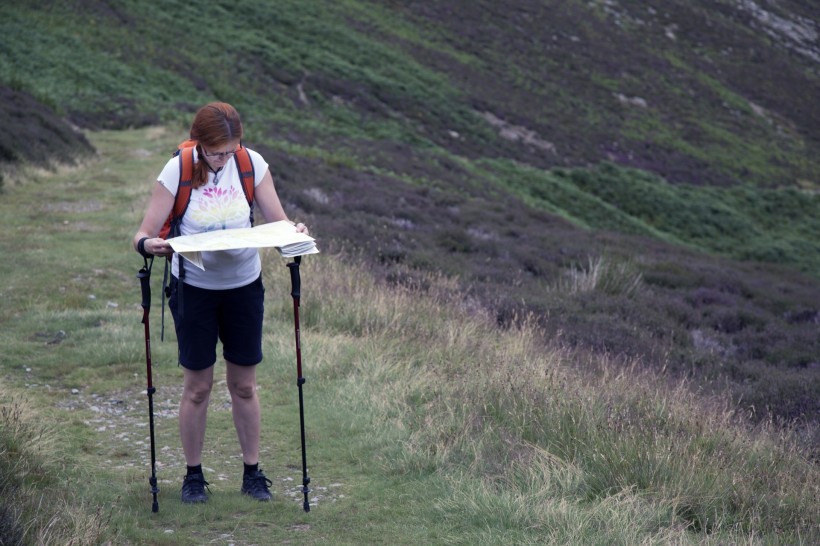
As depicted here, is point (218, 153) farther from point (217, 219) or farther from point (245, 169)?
point (217, 219)

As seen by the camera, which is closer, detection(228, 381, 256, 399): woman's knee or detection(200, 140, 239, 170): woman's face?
detection(200, 140, 239, 170): woman's face

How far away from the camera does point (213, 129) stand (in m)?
4.28

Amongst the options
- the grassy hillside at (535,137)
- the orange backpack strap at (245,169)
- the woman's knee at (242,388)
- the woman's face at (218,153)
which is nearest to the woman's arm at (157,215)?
the woman's face at (218,153)

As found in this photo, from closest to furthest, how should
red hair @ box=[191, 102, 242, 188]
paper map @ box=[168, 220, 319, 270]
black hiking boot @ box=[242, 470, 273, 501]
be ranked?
1. paper map @ box=[168, 220, 319, 270]
2. red hair @ box=[191, 102, 242, 188]
3. black hiking boot @ box=[242, 470, 273, 501]

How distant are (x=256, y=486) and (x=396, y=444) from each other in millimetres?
1061

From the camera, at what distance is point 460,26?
53.1 metres

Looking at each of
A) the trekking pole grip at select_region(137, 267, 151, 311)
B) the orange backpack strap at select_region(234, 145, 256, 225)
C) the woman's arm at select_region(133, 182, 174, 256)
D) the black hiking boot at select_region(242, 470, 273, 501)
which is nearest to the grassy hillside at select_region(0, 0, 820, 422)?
the black hiking boot at select_region(242, 470, 273, 501)

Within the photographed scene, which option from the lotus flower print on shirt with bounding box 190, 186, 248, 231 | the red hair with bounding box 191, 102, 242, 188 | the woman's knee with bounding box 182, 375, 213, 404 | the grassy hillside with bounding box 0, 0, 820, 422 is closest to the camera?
the red hair with bounding box 191, 102, 242, 188

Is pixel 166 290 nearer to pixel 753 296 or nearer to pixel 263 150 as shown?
pixel 753 296

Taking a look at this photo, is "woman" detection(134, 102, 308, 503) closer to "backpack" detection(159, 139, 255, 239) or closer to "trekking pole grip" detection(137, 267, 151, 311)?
"backpack" detection(159, 139, 255, 239)

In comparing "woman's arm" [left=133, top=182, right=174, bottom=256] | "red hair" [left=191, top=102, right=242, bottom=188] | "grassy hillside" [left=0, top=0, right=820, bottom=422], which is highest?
"red hair" [left=191, top=102, right=242, bottom=188]

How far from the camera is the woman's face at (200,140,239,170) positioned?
14.1ft

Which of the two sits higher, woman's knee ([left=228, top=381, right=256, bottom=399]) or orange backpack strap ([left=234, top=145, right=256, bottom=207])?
orange backpack strap ([left=234, top=145, right=256, bottom=207])

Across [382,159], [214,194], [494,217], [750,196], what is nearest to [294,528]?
[214,194]
